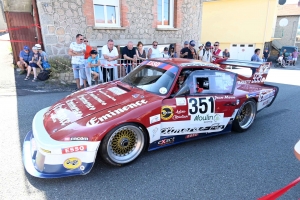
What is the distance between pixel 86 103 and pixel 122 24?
22.8 feet

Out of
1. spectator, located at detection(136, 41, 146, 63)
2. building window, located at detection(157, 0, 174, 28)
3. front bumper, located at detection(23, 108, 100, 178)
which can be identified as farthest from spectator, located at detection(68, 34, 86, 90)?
building window, located at detection(157, 0, 174, 28)

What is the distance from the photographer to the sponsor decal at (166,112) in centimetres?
306

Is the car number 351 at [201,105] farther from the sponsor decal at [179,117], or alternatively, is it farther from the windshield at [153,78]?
the windshield at [153,78]

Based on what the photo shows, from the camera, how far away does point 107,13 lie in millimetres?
8812

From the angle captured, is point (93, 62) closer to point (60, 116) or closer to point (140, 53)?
point (140, 53)

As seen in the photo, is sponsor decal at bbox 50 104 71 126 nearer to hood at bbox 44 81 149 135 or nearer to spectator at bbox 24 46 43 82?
hood at bbox 44 81 149 135

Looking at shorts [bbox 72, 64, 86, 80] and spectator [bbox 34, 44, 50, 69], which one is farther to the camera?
spectator [bbox 34, 44, 50, 69]

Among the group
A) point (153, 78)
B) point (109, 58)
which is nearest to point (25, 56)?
point (109, 58)

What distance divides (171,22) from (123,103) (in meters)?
9.53

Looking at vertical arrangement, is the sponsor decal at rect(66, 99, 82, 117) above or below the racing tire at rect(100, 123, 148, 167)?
above

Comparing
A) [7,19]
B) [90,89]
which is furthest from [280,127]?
[7,19]

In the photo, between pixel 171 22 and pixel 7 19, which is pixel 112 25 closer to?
pixel 171 22

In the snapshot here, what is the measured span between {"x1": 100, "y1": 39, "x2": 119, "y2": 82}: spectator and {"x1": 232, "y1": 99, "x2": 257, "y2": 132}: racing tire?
167 inches

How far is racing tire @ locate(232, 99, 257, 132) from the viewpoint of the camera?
3.99 meters
